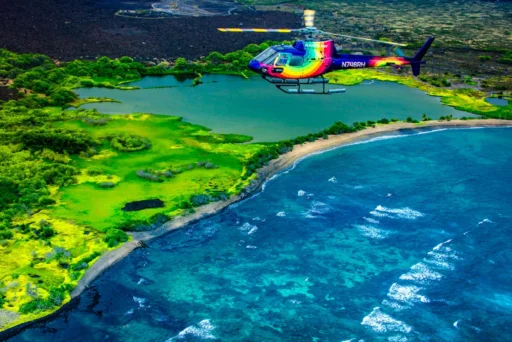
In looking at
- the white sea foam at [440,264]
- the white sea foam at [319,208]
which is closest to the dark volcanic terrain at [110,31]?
the white sea foam at [319,208]

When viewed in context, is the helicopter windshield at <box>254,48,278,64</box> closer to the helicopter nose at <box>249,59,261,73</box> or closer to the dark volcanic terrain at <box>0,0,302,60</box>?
the helicopter nose at <box>249,59,261,73</box>

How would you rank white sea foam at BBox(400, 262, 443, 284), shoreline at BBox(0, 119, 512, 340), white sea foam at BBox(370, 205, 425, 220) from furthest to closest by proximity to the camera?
white sea foam at BBox(370, 205, 425, 220), white sea foam at BBox(400, 262, 443, 284), shoreline at BBox(0, 119, 512, 340)

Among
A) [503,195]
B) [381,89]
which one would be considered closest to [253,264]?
[503,195]

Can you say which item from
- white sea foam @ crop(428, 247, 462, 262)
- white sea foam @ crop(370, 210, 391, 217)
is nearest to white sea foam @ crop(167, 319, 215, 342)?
white sea foam @ crop(428, 247, 462, 262)

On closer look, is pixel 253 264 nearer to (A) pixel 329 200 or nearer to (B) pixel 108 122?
(A) pixel 329 200

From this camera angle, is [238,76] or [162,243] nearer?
[162,243]

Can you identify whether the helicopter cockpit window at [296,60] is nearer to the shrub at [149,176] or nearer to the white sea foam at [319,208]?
the white sea foam at [319,208]

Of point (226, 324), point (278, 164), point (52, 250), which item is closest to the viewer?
point (226, 324)
